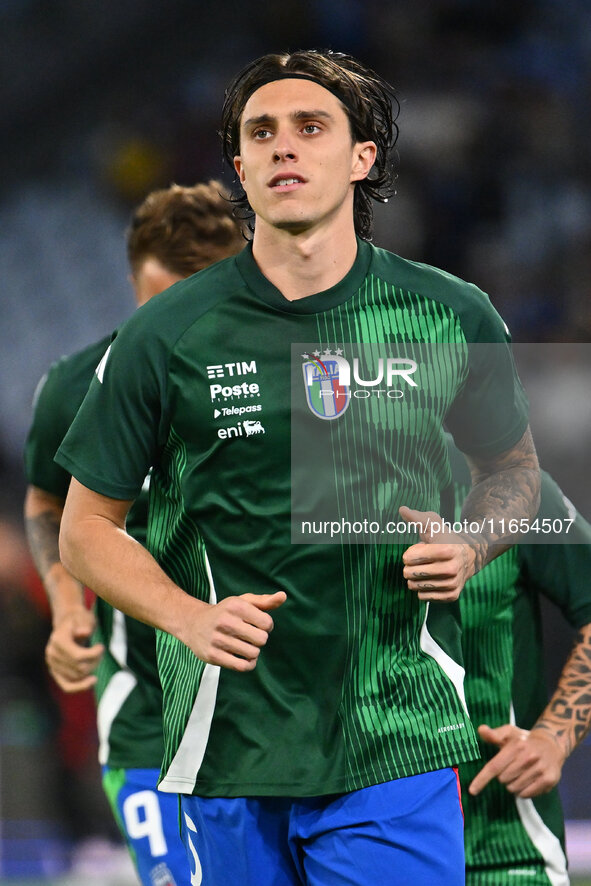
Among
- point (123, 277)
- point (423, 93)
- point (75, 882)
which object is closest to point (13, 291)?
point (123, 277)

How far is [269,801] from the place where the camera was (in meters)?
2.15

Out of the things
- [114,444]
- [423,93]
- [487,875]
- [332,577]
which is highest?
[423,93]

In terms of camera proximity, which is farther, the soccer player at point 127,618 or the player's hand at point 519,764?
the soccer player at point 127,618

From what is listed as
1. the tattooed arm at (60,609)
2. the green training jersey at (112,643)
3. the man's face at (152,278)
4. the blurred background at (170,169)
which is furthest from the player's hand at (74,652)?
the blurred background at (170,169)

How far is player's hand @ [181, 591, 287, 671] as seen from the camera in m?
1.90

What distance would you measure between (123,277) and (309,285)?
4.16m

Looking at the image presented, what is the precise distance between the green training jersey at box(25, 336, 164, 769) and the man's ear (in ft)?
3.45

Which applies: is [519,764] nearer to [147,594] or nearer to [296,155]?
[147,594]

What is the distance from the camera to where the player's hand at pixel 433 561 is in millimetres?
2014

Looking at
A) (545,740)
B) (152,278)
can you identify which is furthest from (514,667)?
(152,278)

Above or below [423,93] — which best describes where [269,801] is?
below

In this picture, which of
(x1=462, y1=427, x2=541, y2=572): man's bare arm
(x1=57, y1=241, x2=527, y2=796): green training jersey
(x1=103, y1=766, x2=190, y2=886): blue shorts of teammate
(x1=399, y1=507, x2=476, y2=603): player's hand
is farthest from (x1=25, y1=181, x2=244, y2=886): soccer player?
(x1=399, y1=507, x2=476, y2=603): player's hand

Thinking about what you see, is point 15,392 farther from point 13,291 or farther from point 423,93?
point 423,93

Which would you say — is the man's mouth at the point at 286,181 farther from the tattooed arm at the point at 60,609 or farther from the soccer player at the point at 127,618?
the tattooed arm at the point at 60,609
